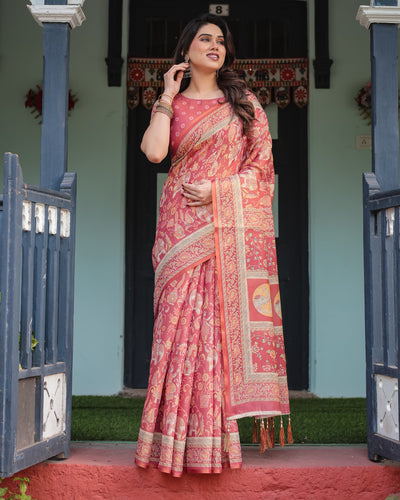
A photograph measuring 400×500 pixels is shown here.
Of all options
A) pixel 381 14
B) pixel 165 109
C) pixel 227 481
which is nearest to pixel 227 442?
pixel 227 481

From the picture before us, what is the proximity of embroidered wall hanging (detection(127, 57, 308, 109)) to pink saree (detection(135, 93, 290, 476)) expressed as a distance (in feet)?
8.09

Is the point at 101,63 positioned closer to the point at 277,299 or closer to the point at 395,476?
the point at 277,299

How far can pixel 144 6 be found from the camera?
19.2 feet

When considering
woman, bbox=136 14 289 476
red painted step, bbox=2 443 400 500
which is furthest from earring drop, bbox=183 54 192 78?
red painted step, bbox=2 443 400 500

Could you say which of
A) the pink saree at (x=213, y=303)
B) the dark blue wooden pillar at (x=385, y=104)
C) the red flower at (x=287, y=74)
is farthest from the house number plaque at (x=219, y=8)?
the pink saree at (x=213, y=303)

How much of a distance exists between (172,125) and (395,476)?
1891 millimetres

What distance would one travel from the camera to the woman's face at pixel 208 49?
10.9 feet

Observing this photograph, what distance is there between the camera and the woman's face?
131 inches

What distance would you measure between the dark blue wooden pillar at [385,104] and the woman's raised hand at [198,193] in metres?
0.85

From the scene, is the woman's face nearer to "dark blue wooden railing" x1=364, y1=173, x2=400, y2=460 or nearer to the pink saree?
the pink saree

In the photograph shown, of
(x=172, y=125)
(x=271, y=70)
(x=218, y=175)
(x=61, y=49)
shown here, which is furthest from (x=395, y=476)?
(x=271, y=70)

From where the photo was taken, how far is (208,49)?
333 centimetres

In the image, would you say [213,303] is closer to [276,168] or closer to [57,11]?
[57,11]

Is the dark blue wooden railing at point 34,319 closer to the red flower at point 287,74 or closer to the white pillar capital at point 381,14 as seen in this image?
the white pillar capital at point 381,14
